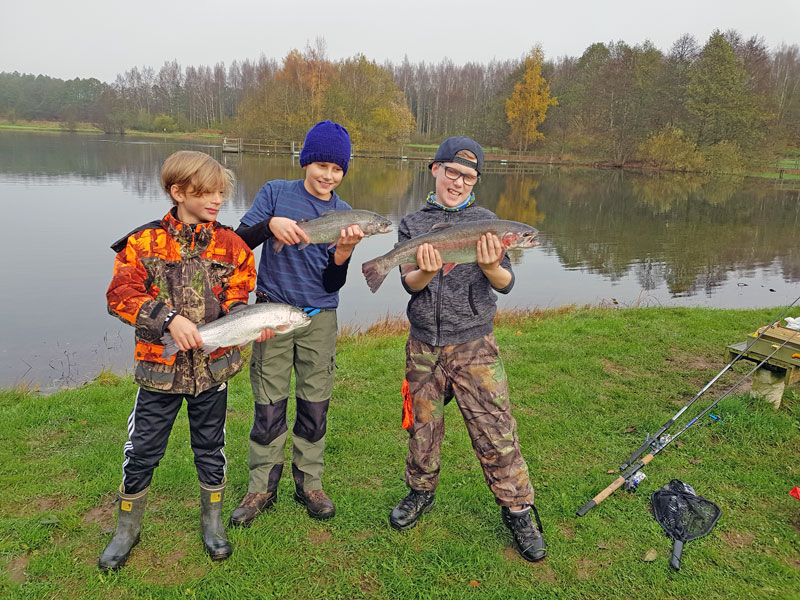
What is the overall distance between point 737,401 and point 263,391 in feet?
17.5

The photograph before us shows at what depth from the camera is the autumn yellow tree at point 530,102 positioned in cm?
6756

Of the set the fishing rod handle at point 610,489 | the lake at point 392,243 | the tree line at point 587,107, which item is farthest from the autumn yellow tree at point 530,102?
the fishing rod handle at point 610,489

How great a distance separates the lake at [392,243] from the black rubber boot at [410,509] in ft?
22.5

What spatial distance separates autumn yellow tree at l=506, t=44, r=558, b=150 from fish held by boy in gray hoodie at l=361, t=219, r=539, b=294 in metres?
70.8

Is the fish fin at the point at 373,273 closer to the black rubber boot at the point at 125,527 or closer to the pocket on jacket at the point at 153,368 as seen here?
the pocket on jacket at the point at 153,368

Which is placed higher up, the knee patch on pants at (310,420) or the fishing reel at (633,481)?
the knee patch on pants at (310,420)

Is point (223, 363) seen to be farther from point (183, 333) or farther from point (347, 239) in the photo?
point (347, 239)

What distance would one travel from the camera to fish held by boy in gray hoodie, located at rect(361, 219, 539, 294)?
133 inches

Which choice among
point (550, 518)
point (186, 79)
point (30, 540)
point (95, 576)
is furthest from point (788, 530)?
point (186, 79)

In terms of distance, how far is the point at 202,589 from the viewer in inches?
127

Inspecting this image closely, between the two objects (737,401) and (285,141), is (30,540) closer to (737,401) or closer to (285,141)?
(737,401)

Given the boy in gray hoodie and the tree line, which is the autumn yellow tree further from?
the boy in gray hoodie

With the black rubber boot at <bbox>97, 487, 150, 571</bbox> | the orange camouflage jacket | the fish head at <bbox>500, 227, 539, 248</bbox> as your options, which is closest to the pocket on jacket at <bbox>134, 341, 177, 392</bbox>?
the orange camouflage jacket

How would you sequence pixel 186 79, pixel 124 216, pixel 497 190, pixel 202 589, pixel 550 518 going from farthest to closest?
pixel 186 79 → pixel 497 190 → pixel 124 216 → pixel 550 518 → pixel 202 589
